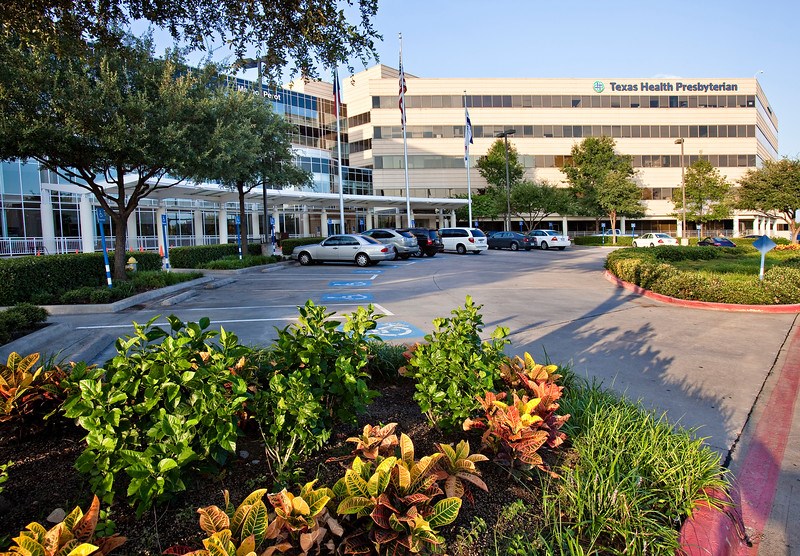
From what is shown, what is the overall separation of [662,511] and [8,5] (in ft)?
28.1

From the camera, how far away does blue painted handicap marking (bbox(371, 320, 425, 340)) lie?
361 inches

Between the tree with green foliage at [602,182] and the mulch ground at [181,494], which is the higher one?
the tree with green foliage at [602,182]

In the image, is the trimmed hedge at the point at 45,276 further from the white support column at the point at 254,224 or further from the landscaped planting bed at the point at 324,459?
the white support column at the point at 254,224

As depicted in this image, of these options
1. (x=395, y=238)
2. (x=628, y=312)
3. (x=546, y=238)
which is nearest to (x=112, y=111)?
(x=628, y=312)

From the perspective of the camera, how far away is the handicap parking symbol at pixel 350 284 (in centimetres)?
1777

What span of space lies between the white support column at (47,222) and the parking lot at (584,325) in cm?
Answer: 1532

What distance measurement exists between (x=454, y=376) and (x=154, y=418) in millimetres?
1935

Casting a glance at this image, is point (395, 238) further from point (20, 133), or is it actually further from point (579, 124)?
point (579, 124)

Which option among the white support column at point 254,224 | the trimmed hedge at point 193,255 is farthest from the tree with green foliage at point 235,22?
the white support column at point 254,224

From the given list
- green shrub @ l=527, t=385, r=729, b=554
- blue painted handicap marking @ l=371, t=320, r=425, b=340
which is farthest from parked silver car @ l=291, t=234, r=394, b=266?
green shrub @ l=527, t=385, r=729, b=554

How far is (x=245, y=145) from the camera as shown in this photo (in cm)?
1948

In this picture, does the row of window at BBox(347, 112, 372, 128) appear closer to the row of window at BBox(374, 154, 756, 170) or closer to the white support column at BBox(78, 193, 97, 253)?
the row of window at BBox(374, 154, 756, 170)

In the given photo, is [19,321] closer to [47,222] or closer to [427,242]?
[47,222]

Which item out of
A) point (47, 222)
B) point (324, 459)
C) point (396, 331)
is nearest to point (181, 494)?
point (324, 459)
